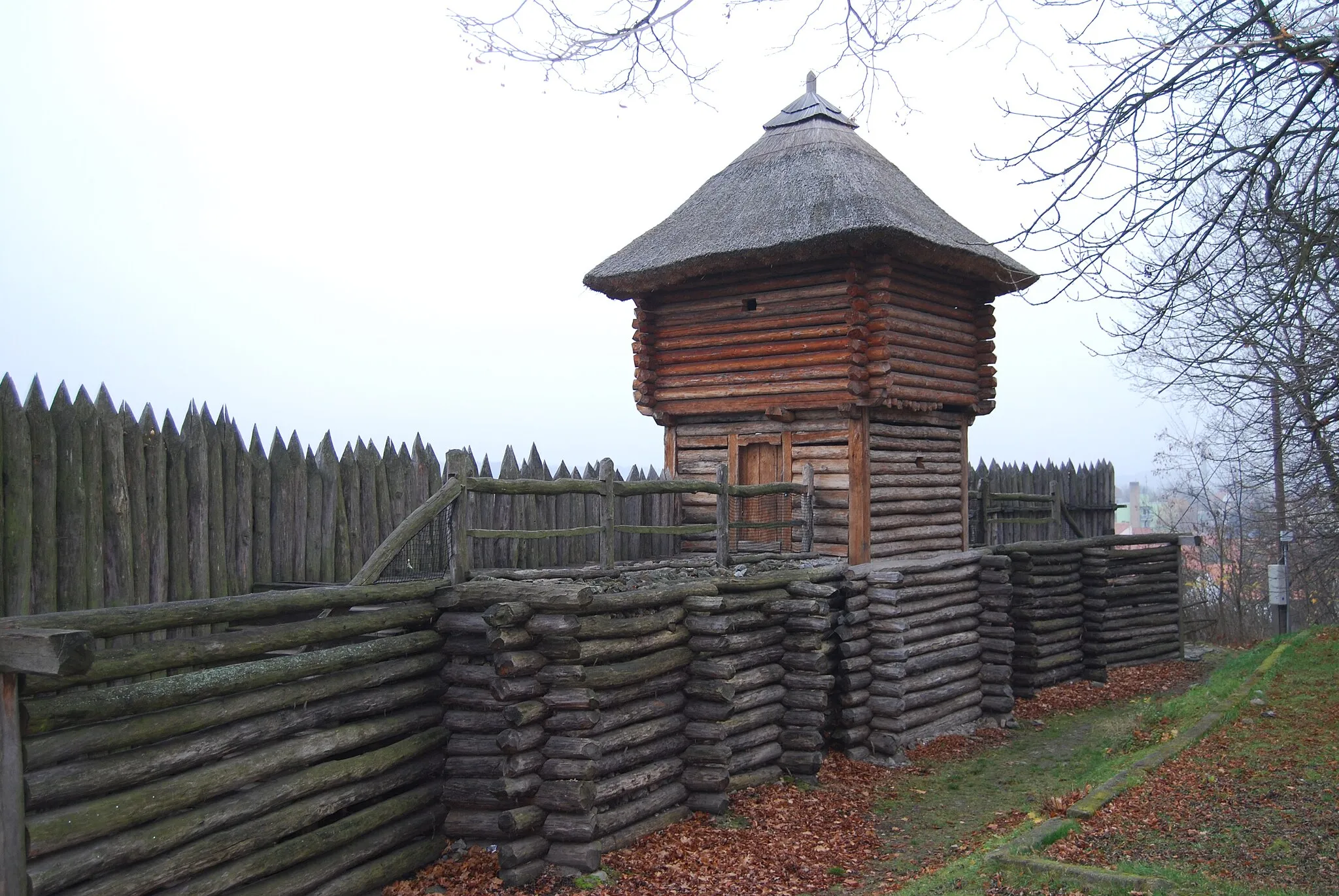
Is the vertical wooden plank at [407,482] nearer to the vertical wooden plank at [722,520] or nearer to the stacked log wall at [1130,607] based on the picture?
the vertical wooden plank at [722,520]

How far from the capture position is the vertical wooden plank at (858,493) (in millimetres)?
12844

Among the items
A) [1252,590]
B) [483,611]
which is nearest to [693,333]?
[483,611]

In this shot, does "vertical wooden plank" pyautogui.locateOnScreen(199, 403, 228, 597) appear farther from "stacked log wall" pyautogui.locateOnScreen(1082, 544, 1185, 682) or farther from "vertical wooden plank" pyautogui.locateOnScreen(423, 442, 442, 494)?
"stacked log wall" pyautogui.locateOnScreen(1082, 544, 1185, 682)

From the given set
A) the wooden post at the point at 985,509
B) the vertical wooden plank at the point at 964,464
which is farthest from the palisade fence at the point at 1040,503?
the vertical wooden plank at the point at 964,464

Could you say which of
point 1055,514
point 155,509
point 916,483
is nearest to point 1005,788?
point 916,483

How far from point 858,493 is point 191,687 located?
879cm

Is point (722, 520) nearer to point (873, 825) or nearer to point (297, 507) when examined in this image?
point (873, 825)

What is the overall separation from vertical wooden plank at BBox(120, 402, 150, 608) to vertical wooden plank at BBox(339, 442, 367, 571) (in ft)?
6.29

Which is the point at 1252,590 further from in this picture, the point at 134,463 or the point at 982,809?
the point at 134,463

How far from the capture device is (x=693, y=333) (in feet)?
47.2

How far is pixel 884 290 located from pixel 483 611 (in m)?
7.24

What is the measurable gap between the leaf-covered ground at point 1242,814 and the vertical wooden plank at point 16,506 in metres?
6.73

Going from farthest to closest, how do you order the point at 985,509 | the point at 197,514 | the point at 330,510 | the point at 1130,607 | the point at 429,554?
the point at 1130,607 → the point at 985,509 → the point at 429,554 → the point at 330,510 → the point at 197,514

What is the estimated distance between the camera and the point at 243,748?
6.54 metres
